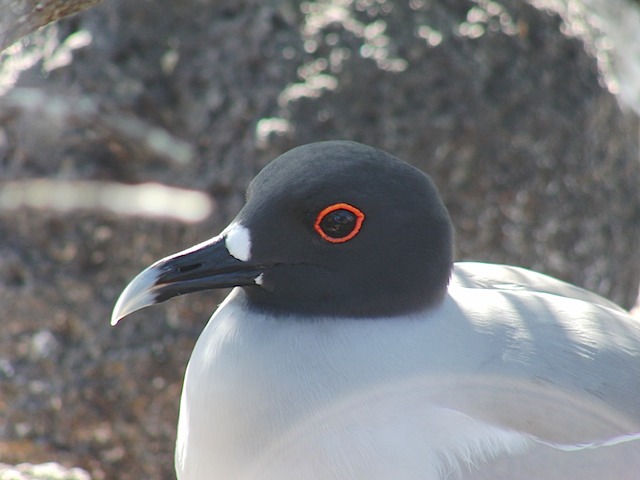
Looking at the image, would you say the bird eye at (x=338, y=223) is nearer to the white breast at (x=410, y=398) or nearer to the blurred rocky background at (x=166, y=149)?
the white breast at (x=410, y=398)

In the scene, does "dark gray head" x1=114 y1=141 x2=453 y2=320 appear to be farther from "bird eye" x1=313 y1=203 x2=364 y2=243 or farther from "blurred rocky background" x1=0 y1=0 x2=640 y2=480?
"blurred rocky background" x1=0 y1=0 x2=640 y2=480

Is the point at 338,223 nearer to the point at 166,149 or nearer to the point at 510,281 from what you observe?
the point at 510,281

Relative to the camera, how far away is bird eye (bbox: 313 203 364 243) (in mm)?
2375

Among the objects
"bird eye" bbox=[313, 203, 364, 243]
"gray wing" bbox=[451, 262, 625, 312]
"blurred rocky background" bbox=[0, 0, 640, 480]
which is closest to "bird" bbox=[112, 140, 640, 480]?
"bird eye" bbox=[313, 203, 364, 243]

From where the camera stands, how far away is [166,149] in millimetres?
4031

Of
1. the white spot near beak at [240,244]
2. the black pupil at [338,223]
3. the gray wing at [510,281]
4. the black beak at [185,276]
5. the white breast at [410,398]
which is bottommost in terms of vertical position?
the white breast at [410,398]

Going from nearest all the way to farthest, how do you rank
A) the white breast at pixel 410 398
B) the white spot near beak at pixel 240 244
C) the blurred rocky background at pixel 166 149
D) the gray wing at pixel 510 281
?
1. the white breast at pixel 410 398
2. the white spot near beak at pixel 240 244
3. the gray wing at pixel 510 281
4. the blurred rocky background at pixel 166 149

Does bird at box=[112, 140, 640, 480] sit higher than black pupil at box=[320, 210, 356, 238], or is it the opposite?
black pupil at box=[320, 210, 356, 238]

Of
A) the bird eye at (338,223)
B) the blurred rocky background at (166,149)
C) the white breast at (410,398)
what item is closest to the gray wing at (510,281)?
the white breast at (410,398)

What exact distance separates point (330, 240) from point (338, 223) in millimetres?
48

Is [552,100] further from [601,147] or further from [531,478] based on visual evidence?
[531,478]

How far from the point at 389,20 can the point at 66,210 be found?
162cm

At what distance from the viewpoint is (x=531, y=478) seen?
7.61ft

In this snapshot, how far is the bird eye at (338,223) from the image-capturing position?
7.79 ft
